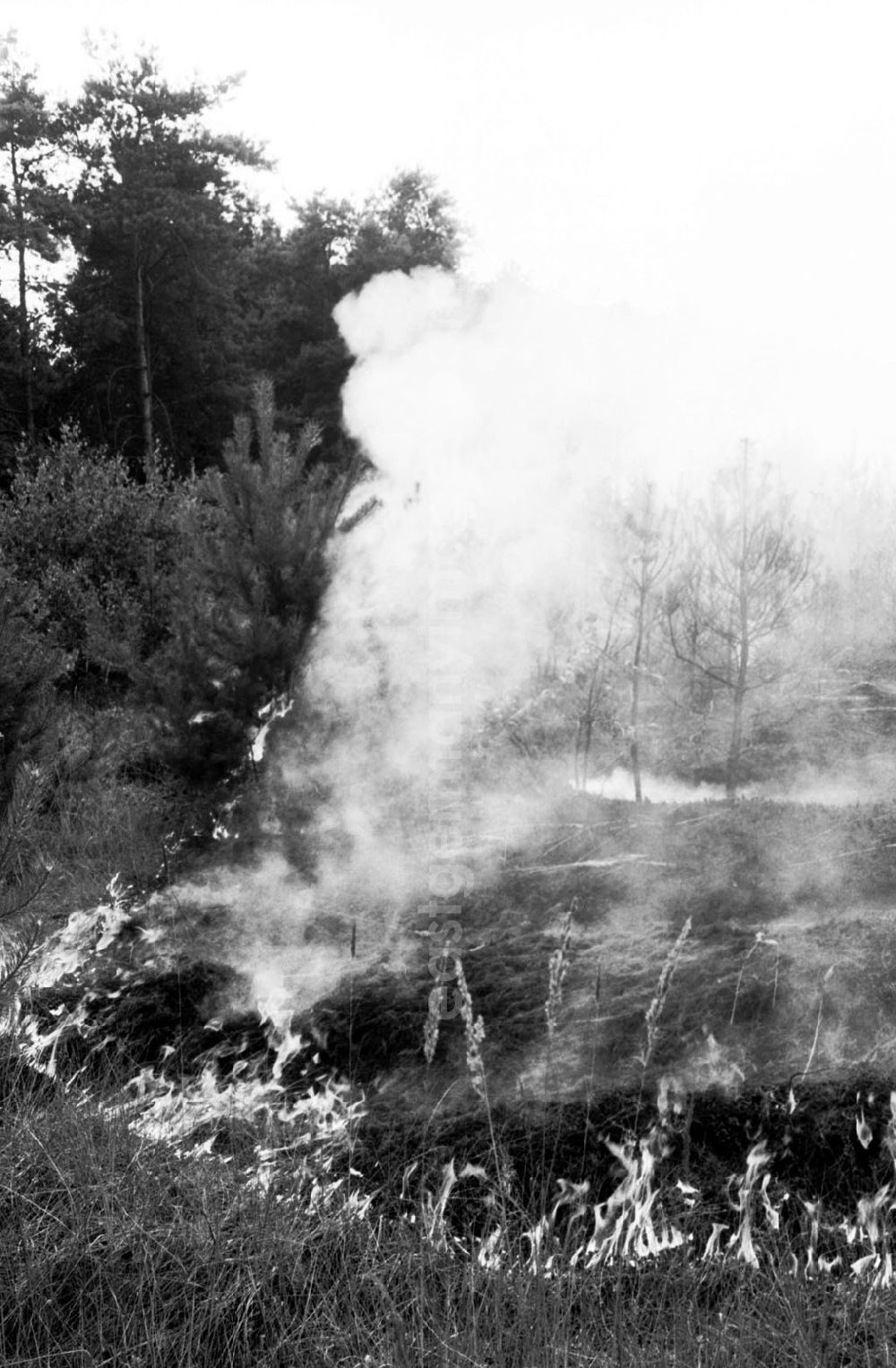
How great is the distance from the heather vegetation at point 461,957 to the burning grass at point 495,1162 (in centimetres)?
1

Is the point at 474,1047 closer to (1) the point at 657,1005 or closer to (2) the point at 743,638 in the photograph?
(1) the point at 657,1005

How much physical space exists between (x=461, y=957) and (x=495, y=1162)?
3.02 ft

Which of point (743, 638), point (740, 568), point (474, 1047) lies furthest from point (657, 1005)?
point (740, 568)

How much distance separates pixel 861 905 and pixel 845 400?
13.7 feet

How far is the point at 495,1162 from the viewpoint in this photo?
2984 mm

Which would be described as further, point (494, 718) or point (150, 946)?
point (494, 718)

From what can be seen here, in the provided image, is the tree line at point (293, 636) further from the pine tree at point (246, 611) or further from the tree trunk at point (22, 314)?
the tree trunk at point (22, 314)

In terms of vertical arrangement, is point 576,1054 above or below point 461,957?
below

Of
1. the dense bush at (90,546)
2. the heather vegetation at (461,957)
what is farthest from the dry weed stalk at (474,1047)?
the dense bush at (90,546)

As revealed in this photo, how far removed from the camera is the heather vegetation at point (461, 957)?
9.04ft

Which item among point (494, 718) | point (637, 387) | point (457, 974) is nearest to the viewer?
point (457, 974)

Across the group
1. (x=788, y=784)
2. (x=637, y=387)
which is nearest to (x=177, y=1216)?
(x=788, y=784)

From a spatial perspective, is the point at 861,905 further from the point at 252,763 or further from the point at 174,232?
the point at 174,232

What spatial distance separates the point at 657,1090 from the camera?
3.05 metres
